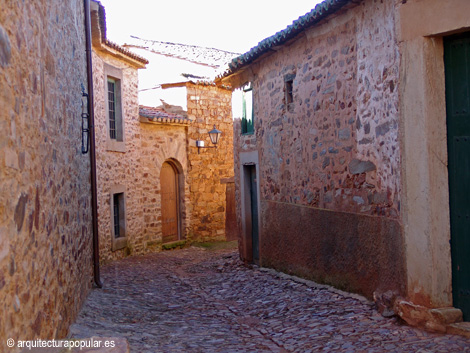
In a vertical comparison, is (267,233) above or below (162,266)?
above

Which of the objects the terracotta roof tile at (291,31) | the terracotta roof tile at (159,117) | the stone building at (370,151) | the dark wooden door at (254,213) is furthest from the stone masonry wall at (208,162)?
the stone building at (370,151)

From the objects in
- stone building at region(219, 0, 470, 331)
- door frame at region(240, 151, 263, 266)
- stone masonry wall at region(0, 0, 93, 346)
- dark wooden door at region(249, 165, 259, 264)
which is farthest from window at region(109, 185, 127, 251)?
stone masonry wall at region(0, 0, 93, 346)

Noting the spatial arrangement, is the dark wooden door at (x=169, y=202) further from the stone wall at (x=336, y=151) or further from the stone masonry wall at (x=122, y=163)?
the stone wall at (x=336, y=151)

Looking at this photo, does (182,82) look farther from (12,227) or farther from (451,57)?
(12,227)

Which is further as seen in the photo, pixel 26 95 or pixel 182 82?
pixel 182 82

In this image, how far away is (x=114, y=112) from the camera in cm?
1309

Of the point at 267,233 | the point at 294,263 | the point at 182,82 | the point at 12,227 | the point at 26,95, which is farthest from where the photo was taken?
the point at 182,82

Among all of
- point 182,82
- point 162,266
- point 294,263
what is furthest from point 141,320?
point 182,82

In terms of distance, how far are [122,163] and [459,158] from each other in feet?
31.0

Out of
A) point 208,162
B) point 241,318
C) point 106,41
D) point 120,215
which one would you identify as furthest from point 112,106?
point 241,318

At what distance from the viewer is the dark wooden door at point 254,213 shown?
10.6 metres

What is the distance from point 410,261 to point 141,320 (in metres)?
3.15

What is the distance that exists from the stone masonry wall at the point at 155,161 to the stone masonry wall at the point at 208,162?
1.52ft

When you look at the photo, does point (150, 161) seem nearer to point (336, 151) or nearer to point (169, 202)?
point (169, 202)
